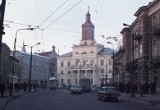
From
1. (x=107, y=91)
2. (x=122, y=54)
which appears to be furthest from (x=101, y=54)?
(x=107, y=91)

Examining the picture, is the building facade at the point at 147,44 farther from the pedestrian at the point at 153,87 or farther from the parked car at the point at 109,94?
the parked car at the point at 109,94

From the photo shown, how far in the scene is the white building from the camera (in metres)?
130

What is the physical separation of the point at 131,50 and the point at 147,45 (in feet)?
51.9

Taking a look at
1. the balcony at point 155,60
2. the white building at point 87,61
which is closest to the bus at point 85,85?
the balcony at point 155,60

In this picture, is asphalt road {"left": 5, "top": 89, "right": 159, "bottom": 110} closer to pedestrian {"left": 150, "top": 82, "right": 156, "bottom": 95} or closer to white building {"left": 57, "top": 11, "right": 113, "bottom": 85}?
pedestrian {"left": 150, "top": 82, "right": 156, "bottom": 95}

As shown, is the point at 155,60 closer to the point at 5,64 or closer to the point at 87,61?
the point at 5,64

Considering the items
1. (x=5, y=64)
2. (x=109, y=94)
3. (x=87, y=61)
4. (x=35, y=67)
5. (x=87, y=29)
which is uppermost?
(x=87, y=29)

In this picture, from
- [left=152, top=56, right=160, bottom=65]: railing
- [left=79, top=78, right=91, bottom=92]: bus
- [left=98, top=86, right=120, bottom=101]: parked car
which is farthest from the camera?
[left=79, top=78, right=91, bottom=92]: bus

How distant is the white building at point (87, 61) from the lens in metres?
130

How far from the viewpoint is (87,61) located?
136125 millimetres

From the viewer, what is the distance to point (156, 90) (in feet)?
176

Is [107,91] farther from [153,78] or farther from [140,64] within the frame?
[140,64]

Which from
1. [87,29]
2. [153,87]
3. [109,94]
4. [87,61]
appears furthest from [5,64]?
[87,61]

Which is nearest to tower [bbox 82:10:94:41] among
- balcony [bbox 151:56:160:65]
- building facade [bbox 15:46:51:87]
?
building facade [bbox 15:46:51:87]
